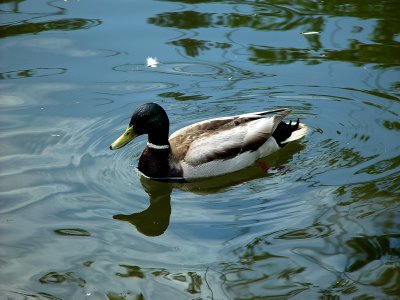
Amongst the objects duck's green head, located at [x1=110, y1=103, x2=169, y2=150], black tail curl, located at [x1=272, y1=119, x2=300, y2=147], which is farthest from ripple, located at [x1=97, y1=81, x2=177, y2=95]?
black tail curl, located at [x1=272, y1=119, x2=300, y2=147]

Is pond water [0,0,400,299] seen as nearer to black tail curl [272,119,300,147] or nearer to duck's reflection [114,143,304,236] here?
duck's reflection [114,143,304,236]

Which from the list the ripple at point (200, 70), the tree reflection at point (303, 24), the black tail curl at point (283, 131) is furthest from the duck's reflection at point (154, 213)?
the tree reflection at point (303, 24)

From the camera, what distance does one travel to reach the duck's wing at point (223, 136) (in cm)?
790

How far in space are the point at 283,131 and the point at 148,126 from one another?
144 centimetres

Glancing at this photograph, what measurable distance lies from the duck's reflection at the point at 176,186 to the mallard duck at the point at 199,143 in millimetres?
84

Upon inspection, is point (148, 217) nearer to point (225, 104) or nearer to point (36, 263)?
point (36, 263)

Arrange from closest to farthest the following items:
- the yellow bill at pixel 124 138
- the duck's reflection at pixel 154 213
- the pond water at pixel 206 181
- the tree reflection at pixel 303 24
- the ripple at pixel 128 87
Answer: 1. the pond water at pixel 206 181
2. the duck's reflection at pixel 154 213
3. the yellow bill at pixel 124 138
4. the ripple at pixel 128 87
5. the tree reflection at pixel 303 24

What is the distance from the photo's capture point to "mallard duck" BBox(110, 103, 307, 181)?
25.7 feet

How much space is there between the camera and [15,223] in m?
6.96

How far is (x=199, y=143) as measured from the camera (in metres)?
7.92

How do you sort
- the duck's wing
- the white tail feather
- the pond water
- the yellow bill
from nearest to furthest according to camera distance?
the pond water < the yellow bill < the duck's wing < the white tail feather

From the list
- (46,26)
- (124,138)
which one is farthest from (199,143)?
(46,26)

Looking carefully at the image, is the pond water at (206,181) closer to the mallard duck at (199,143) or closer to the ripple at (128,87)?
the ripple at (128,87)

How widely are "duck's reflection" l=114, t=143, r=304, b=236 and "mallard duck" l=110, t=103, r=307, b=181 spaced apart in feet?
0.28
